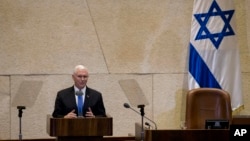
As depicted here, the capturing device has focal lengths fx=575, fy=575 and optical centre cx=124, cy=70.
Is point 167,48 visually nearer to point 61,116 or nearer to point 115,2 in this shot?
point 115,2

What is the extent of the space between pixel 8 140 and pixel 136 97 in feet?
8.92

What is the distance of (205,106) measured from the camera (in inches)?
323

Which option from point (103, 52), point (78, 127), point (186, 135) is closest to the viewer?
point (186, 135)

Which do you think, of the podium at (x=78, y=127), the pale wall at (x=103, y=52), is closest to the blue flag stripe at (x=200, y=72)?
the pale wall at (x=103, y=52)

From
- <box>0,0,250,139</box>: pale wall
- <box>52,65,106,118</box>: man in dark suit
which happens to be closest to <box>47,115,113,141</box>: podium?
<box>52,65,106,118</box>: man in dark suit

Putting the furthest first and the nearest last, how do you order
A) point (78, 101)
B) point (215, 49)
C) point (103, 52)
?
point (103, 52)
point (215, 49)
point (78, 101)

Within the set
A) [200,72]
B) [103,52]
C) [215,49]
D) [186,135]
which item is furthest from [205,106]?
[186,135]

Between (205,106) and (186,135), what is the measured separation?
2.00m

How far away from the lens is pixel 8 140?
866cm

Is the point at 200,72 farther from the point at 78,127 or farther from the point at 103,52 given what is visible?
the point at 78,127

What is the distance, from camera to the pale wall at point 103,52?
8.73 metres

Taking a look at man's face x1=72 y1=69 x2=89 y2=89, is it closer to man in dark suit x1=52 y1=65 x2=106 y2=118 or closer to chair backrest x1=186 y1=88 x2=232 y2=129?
man in dark suit x1=52 y1=65 x2=106 y2=118

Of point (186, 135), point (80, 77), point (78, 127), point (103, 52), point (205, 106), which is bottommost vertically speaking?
point (186, 135)

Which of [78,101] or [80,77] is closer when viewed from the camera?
[78,101]
